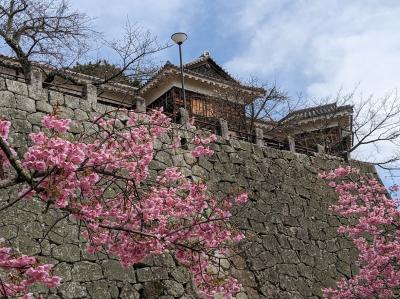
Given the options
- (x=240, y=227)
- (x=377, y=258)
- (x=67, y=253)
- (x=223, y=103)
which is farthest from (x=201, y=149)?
(x=223, y=103)

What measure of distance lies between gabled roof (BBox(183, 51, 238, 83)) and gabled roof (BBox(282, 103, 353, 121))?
2.72 metres

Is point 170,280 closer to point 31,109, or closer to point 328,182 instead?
point 31,109

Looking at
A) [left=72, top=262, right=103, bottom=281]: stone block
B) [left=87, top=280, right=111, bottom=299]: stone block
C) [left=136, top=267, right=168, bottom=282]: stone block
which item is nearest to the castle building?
[left=136, top=267, right=168, bottom=282]: stone block

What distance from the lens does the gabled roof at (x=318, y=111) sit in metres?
20.3

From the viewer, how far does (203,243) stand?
21.2ft

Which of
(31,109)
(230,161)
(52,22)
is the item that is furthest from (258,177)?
(52,22)

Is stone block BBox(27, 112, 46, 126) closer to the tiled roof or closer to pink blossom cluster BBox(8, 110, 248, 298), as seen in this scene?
pink blossom cluster BBox(8, 110, 248, 298)

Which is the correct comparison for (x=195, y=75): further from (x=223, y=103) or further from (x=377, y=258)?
(x=377, y=258)

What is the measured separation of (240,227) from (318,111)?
38.3 feet

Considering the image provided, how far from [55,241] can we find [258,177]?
18.2 feet

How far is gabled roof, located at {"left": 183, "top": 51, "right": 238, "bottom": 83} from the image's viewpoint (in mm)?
20047

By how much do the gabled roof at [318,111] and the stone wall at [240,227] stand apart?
198 inches

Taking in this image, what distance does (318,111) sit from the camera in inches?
839

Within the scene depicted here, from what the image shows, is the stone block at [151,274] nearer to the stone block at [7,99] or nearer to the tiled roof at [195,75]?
the stone block at [7,99]
